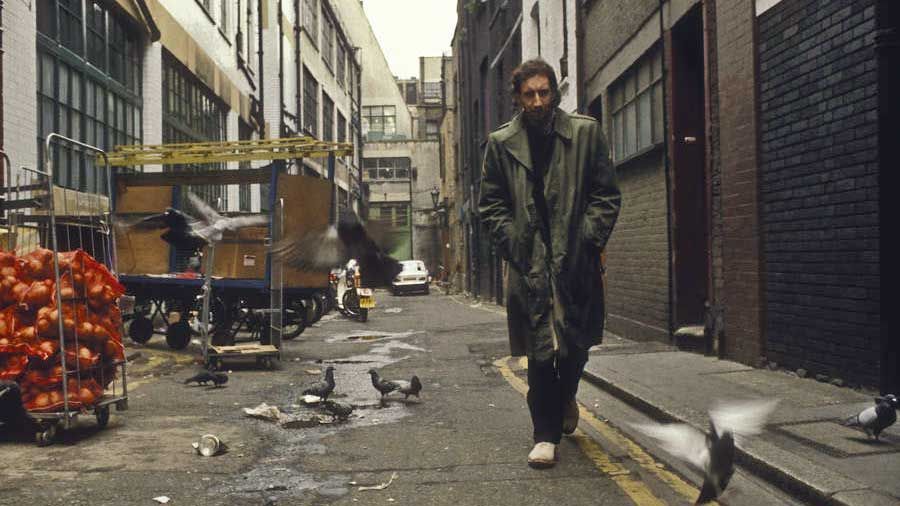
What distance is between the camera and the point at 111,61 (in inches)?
560

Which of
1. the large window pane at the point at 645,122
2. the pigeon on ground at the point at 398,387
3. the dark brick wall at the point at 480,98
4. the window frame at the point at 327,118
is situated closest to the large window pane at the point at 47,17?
the pigeon on ground at the point at 398,387

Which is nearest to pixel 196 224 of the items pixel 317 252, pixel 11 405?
pixel 317 252

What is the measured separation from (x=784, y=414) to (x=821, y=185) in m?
2.25

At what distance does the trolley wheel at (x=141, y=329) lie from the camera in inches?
478

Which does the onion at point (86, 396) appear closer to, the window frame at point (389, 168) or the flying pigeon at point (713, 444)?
the flying pigeon at point (713, 444)

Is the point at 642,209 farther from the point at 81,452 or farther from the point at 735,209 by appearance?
the point at 81,452

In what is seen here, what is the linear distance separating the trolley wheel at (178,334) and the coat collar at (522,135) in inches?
314

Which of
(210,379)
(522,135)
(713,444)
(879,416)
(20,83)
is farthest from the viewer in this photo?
(20,83)

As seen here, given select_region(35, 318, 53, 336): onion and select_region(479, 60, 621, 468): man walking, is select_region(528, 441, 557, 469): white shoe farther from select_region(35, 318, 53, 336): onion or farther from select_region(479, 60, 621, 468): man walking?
select_region(35, 318, 53, 336): onion

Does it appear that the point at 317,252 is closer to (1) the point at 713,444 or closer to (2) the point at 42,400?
(2) the point at 42,400

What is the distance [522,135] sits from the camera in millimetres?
4945

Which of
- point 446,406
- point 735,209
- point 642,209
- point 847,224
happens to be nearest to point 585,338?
point 446,406

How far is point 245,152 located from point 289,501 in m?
7.63

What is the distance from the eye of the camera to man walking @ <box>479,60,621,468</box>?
4734 mm
